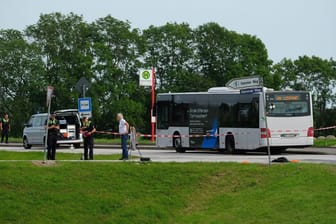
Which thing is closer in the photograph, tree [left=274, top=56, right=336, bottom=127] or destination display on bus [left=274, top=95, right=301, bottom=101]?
destination display on bus [left=274, top=95, right=301, bottom=101]

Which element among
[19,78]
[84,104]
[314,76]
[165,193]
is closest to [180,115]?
[84,104]

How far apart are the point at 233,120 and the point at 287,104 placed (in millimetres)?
2535

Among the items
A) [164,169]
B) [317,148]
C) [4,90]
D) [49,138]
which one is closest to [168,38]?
[4,90]

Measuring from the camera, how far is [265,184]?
18875mm

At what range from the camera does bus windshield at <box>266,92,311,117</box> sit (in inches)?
1287

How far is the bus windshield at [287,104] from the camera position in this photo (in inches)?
1287

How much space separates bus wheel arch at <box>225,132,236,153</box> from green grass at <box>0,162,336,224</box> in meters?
12.4

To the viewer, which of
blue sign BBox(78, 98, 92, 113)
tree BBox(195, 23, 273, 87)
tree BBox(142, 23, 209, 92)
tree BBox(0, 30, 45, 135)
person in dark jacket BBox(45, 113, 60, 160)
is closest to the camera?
person in dark jacket BBox(45, 113, 60, 160)

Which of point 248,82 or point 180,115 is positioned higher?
point 248,82

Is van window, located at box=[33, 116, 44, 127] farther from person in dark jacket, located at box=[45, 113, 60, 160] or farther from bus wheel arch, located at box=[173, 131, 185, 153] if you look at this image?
person in dark jacket, located at box=[45, 113, 60, 160]

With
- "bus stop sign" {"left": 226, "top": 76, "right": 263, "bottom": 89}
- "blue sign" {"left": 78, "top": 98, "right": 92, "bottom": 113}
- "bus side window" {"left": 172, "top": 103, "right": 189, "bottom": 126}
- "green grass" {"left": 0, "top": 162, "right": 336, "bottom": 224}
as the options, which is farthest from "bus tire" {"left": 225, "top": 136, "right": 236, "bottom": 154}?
"bus stop sign" {"left": 226, "top": 76, "right": 263, "bottom": 89}

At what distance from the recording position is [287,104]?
32.9 metres

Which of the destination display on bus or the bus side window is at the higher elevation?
the destination display on bus

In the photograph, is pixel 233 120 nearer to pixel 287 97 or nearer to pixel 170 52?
pixel 287 97
